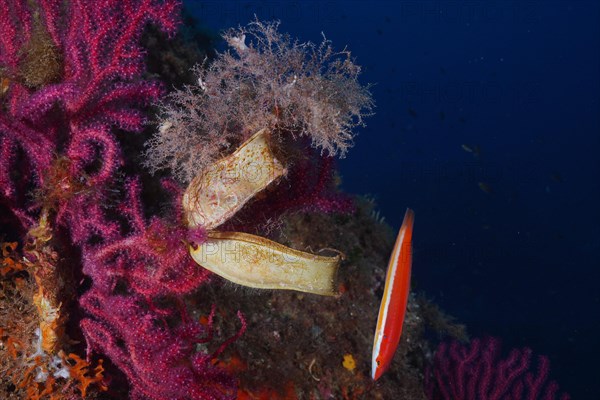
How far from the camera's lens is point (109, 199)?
2658 millimetres

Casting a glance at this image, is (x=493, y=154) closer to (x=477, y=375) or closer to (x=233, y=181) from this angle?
(x=477, y=375)

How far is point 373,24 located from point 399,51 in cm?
1015

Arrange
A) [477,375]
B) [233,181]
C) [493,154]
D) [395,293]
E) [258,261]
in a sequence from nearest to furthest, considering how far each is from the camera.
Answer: [233,181] → [258,261] → [395,293] → [477,375] → [493,154]

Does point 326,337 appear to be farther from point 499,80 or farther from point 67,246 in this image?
point 499,80

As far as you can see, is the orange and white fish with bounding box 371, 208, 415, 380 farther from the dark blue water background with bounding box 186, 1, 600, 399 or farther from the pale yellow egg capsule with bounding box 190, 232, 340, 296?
the dark blue water background with bounding box 186, 1, 600, 399

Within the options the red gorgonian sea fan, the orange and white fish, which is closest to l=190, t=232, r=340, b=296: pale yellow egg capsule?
the orange and white fish

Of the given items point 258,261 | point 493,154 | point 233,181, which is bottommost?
point 258,261

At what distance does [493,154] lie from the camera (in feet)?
157

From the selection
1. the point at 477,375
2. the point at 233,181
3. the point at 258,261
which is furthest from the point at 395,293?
the point at 477,375

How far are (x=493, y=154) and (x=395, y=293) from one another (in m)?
50.7

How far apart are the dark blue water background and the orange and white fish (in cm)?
Result: 190

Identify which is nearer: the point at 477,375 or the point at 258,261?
the point at 258,261

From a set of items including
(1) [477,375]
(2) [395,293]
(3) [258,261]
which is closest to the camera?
(3) [258,261]

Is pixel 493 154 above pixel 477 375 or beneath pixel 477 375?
above
